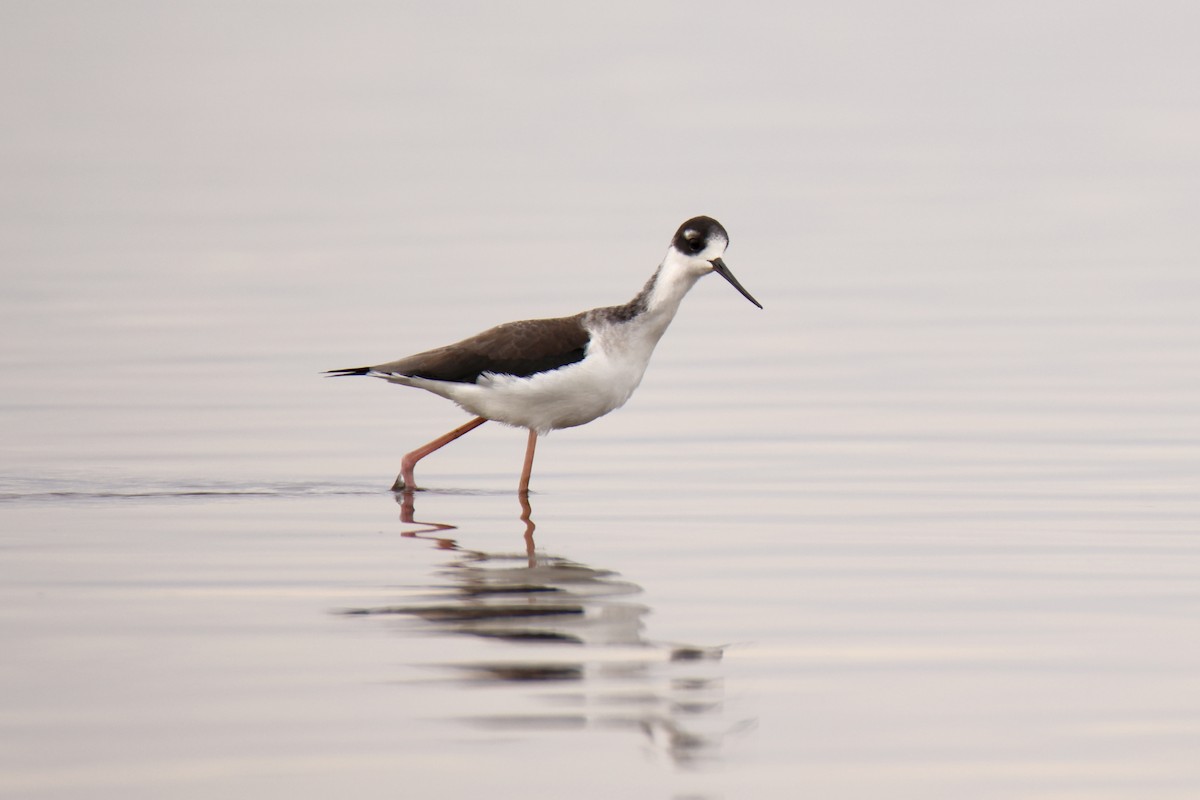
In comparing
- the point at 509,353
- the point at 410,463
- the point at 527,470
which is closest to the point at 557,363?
the point at 509,353

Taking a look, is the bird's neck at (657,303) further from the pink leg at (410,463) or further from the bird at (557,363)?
the pink leg at (410,463)

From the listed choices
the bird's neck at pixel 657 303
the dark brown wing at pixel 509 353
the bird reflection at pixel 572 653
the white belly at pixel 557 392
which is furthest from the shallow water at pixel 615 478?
the bird's neck at pixel 657 303

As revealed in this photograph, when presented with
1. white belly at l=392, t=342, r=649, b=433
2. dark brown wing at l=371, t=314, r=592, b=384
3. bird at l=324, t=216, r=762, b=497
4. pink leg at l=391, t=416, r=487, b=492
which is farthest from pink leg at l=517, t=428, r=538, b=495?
pink leg at l=391, t=416, r=487, b=492

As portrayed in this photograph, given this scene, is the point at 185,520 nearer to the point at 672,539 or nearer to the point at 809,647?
the point at 672,539

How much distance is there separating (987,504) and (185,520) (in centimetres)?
386

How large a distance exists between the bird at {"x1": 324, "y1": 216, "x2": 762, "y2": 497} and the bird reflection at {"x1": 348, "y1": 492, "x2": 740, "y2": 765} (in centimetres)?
229

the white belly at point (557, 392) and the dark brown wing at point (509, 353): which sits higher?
the dark brown wing at point (509, 353)

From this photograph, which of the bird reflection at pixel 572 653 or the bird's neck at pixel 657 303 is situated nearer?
the bird reflection at pixel 572 653

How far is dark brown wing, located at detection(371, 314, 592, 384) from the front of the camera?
44.9ft

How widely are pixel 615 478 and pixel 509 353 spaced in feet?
2.87

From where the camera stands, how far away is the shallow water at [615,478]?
26.8ft

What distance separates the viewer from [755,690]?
8.77 meters

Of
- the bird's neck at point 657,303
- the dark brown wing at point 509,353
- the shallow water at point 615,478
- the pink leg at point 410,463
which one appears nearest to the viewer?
the shallow water at point 615,478

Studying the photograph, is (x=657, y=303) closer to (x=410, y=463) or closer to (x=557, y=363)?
(x=557, y=363)
